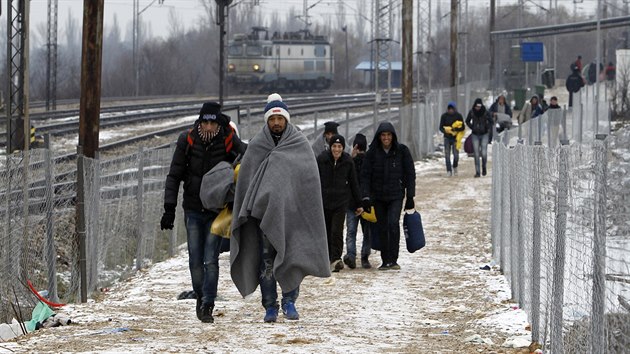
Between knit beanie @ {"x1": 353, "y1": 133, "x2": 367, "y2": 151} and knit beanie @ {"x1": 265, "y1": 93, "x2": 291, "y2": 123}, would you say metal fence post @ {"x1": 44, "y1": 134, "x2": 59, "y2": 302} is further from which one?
knit beanie @ {"x1": 353, "y1": 133, "x2": 367, "y2": 151}

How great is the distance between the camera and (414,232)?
16.0 m

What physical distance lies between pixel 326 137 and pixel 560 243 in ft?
25.2

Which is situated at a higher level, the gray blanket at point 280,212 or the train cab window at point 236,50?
the train cab window at point 236,50

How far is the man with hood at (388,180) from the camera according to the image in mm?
15797

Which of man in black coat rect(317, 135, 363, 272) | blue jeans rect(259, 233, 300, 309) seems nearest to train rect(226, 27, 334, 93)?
man in black coat rect(317, 135, 363, 272)

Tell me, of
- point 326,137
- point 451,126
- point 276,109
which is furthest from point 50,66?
point 276,109

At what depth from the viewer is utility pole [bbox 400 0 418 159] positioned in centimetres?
3731

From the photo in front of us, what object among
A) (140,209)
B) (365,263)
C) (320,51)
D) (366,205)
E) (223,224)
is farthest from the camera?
(320,51)

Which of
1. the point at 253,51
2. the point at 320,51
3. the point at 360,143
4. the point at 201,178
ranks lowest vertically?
the point at 201,178

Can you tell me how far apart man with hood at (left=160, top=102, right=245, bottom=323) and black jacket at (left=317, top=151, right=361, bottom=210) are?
3.83 meters

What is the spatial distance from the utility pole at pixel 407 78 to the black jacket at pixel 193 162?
84.9 feet

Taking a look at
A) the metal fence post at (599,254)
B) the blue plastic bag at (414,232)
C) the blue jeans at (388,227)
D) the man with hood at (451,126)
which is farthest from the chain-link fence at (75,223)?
the man with hood at (451,126)

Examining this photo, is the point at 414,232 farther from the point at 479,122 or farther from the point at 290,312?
the point at 479,122

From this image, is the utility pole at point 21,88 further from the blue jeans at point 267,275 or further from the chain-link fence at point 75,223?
the blue jeans at point 267,275
